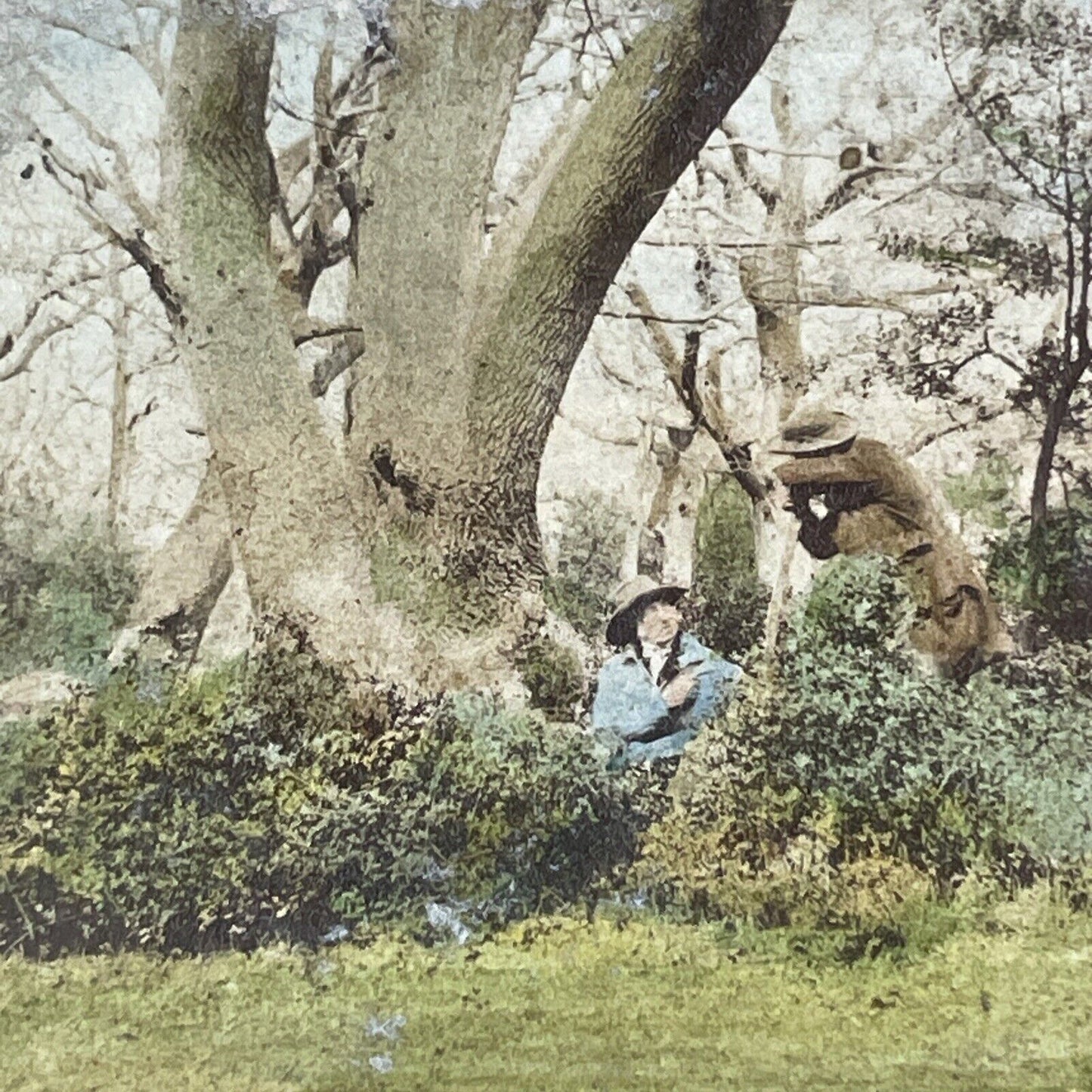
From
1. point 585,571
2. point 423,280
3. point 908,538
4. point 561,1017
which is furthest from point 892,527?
point 561,1017

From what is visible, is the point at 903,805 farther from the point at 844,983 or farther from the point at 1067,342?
the point at 1067,342

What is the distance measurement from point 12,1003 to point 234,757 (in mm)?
1031

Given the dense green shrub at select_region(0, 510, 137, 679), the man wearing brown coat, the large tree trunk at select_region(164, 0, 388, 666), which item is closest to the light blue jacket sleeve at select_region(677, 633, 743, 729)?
the man wearing brown coat

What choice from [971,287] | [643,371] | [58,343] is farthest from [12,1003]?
[971,287]

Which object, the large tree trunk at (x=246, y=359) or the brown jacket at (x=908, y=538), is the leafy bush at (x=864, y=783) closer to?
the brown jacket at (x=908, y=538)

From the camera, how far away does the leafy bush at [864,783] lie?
434 centimetres

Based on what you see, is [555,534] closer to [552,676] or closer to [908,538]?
[552,676]

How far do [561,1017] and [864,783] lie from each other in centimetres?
125

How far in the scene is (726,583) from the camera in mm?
4504

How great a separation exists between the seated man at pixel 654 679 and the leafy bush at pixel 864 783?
92mm

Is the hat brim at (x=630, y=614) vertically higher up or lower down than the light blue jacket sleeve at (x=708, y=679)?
higher up

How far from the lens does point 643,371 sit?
4.54 meters

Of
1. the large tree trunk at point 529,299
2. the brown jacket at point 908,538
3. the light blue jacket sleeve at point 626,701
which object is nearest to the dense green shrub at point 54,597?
the large tree trunk at point 529,299

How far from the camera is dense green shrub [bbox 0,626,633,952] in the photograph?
421cm
